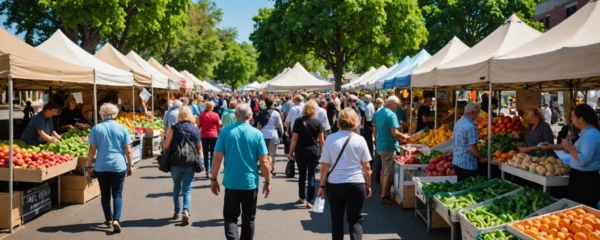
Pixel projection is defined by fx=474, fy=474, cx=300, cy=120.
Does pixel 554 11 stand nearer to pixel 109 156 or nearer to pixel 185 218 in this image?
pixel 185 218

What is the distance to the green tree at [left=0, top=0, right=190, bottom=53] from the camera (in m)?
23.7

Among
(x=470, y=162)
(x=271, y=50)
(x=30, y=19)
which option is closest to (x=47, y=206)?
(x=470, y=162)

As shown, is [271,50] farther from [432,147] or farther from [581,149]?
[581,149]

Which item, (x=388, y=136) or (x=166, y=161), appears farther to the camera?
(x=388, y=136)

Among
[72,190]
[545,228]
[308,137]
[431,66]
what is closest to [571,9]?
[431,66]

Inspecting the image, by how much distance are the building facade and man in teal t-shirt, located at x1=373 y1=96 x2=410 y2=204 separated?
119ft

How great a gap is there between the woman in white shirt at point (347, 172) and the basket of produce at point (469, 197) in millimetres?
1488

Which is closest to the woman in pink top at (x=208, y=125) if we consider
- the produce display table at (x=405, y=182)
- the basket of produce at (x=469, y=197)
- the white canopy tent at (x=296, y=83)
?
the produce display table at (x=405, y=182)

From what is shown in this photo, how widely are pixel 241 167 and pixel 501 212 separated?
3.11 meters

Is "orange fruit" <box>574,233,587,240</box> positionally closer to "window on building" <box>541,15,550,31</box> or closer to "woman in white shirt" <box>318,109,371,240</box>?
"woman in white shirt" <box>318,109,371,240</box>

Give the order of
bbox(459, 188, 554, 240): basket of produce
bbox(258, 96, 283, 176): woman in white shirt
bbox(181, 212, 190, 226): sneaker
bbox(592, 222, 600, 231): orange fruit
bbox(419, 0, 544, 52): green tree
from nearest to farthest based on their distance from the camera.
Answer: bbox(592, 222, 600, 231): orange fruit, bbox(459, 188, 554, 240): basket of produce, bbox(181, 212, 190, 226): sneaker, bbox(258, 96, 283, 176): woman in white shirt, bbox(419, 0, 544, 52): green tree

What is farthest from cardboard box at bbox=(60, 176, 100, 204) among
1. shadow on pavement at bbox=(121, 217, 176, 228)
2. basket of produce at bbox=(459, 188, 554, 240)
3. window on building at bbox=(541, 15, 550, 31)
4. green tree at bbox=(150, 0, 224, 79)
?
window on building at bbox=(541, 15, 550, 31)

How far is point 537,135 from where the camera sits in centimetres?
752

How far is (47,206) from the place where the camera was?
25.1ft
